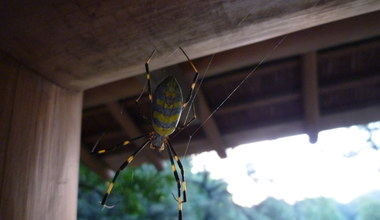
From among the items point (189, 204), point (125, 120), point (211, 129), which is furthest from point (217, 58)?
point (189, 204)

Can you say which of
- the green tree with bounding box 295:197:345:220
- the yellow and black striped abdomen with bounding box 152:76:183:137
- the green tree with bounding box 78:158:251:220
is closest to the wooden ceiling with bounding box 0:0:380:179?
the yellow and black striped abdomen with bounding box 152:76:183:137

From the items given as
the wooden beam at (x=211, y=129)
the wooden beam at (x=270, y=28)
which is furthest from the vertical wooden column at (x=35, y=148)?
the wooden beam at (x=211, y=129)

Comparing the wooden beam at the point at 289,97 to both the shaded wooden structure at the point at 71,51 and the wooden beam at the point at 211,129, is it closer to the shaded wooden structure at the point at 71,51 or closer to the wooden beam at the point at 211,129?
the wooden beam at the point at 211,129

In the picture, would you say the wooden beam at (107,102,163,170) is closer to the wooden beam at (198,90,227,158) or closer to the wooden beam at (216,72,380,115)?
the wooden beam at (198,90,227,158)

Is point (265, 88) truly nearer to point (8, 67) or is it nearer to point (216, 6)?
point (216, 6)

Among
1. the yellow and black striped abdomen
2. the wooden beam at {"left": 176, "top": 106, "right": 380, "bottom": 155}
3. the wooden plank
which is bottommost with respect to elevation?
the yellow and black striped abdomen

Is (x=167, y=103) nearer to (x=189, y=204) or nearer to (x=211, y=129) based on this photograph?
(x=211, y=129)
